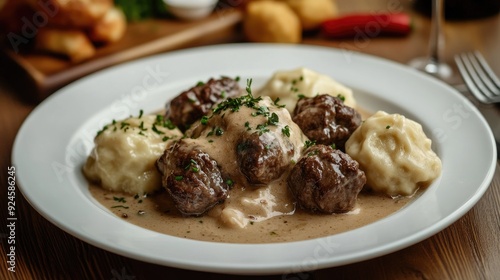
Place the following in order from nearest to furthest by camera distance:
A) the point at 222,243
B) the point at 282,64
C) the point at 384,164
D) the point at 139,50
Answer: the point at 222,243 → the point at 384,164 → the point at 282,64 → the point at 139,50

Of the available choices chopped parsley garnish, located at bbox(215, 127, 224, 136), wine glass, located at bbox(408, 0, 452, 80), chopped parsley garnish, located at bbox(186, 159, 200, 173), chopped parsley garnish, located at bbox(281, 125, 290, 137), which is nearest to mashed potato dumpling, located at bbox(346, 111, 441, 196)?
chopped parsley garnish, located at bbox(281, 125, 290, 137)

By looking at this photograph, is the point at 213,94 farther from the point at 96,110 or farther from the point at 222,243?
the point at 222,243

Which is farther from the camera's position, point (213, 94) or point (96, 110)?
point (96, 110)

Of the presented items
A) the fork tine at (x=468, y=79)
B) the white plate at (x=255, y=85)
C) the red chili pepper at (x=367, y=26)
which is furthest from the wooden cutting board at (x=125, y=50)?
the fork tine at (x=468, y=79)

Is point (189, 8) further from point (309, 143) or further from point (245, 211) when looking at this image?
point (245, 211)

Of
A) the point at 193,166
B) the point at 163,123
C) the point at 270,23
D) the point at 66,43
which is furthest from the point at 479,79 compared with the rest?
the point at 66,43

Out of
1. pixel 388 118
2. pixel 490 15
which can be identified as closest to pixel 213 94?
pixel 388 118
